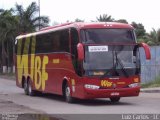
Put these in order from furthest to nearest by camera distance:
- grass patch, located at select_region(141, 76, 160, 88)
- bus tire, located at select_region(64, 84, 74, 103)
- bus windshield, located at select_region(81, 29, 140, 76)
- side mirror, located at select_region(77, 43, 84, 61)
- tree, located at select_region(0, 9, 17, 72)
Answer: tree, located at select_region(0, 9, 17, 72) → grass patch, located at select_region(141, 76, 160, 88) → bus tire, located at select_region(64, 84, 74, 103) → bus windshield, located at select_region(81, 29, 140, 76) → side mirror, located at select_region(77, 43, 84, 61)

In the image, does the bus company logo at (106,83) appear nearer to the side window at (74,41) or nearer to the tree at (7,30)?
the side window at (74,41)

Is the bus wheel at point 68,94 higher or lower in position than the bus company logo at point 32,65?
lower

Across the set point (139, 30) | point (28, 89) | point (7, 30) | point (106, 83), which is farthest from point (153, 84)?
point (139, 30)

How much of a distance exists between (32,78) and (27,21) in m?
36.9

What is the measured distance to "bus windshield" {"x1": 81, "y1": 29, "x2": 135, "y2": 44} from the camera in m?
20.1

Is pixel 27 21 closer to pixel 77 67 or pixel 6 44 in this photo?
pixel 6 44

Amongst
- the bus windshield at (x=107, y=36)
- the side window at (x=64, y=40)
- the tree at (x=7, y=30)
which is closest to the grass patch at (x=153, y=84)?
the side window at (x=64, y=40)

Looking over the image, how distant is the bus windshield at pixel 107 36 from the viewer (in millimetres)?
20078

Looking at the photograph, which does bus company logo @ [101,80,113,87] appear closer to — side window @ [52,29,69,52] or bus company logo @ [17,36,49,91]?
side window @ [52,29,69,52]

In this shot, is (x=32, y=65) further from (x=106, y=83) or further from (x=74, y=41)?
(x=106, y=83)

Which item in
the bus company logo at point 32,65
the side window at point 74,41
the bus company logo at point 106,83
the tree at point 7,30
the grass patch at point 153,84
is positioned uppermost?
the tree at point 7,30

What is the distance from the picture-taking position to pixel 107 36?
20.3m

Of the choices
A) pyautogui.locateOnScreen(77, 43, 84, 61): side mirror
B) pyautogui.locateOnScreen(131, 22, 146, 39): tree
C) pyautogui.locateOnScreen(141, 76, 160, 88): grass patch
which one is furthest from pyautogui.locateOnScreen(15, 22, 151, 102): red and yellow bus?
pyautogui.locateOnScreen(131, 22, 146, 39): tree

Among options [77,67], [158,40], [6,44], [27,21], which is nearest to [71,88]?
[77,67]
